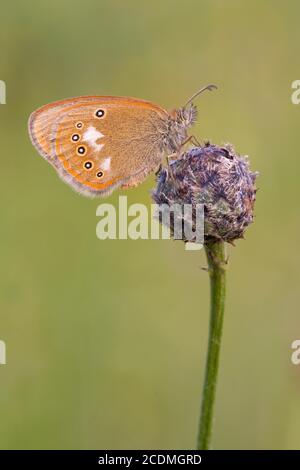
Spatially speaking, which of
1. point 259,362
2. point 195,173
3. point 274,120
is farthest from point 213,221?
point 274,120

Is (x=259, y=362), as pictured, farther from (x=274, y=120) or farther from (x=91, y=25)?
(x=91, y=25)

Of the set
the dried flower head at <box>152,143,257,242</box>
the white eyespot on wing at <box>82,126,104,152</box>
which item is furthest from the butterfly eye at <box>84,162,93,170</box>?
the dried flower head at <box>152,143,257,242</box>
